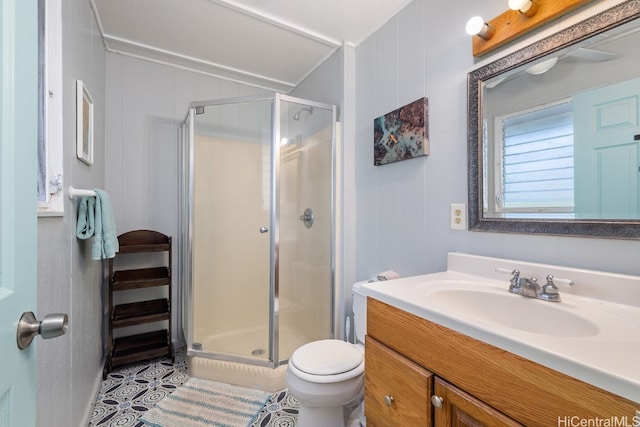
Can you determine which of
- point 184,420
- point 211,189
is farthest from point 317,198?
point 184,420

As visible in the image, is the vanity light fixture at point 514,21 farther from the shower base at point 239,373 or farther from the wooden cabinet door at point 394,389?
the shower base at point 239,373

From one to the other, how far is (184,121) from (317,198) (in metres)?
1.26

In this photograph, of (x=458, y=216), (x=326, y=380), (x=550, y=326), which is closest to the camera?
(x=550, y=326)

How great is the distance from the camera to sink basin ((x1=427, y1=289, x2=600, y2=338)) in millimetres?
776

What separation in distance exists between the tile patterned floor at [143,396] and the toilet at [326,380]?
309mm

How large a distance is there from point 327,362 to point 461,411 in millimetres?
699

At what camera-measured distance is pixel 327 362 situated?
1.27 meters

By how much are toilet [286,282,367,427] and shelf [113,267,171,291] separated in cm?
124

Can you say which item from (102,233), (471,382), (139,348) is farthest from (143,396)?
(471,382)

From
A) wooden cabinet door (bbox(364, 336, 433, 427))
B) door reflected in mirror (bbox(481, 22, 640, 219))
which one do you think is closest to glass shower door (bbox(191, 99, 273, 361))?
wooden cabinet door (bbox(364, 336, 433, 427))

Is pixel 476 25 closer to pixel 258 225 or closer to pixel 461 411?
pixel 461 411

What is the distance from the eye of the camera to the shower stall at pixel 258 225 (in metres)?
1.92

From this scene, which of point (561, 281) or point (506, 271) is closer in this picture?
Result: point (561, 281)

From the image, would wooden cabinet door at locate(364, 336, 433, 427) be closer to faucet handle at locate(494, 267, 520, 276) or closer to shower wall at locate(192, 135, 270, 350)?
faucet handle at locate(494, 267, 520, 276)
